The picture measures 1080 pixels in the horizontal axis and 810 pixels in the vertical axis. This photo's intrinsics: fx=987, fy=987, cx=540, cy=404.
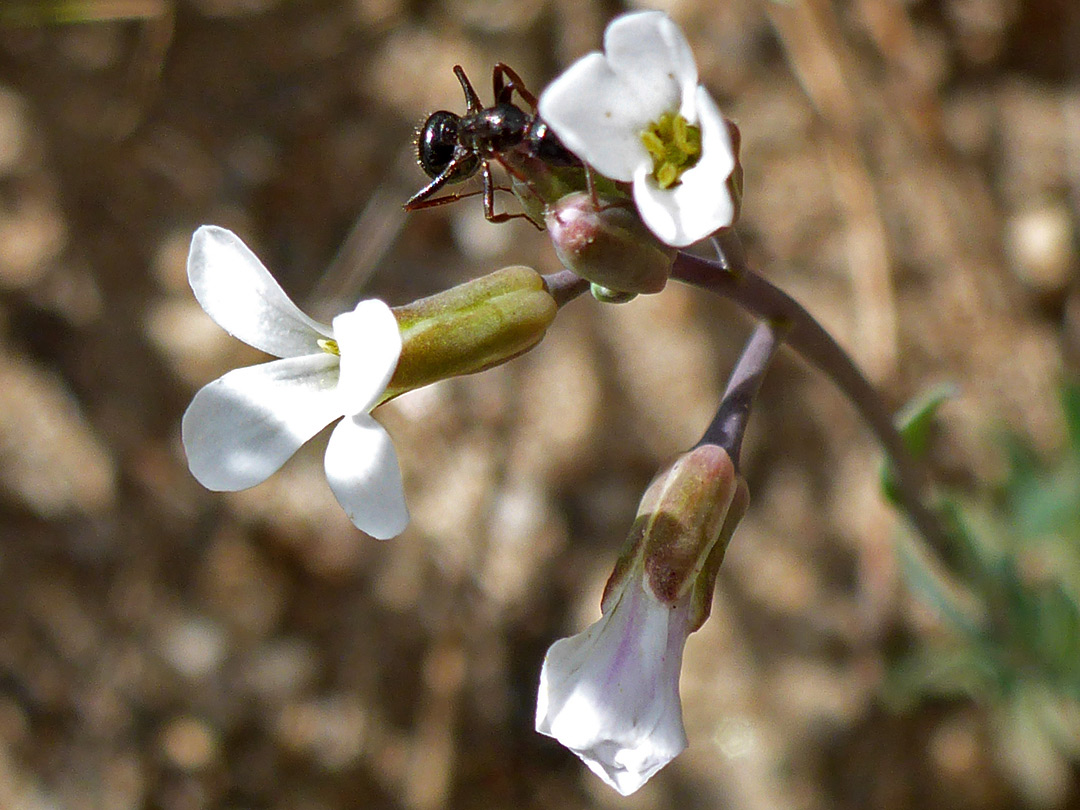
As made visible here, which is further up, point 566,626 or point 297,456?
point 297,456

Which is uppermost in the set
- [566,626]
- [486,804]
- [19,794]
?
[19,794]

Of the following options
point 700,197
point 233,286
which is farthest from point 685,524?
point 233,286

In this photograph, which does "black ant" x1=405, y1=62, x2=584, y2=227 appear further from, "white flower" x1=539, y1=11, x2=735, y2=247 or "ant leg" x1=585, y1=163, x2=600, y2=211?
"white flower" x1=539, y1=11, x2=735, y2=247

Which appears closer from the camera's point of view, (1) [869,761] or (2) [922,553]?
(2) [922,553]

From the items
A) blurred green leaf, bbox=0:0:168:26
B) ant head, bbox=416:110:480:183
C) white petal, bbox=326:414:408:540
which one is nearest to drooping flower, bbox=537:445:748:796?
white petal, bbox=326:414:408:540

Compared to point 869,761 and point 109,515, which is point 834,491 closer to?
point 869,761

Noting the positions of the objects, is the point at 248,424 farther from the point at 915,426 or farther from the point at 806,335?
the point at 915,426

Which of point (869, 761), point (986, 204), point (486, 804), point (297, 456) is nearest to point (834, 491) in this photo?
point (869, 761)
